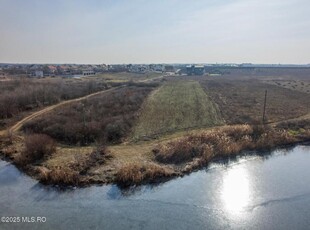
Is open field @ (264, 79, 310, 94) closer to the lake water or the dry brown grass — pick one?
the lake water

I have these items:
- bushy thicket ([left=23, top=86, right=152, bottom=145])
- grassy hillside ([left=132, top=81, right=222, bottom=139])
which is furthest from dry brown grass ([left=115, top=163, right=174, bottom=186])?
grassy hillside ([left=132, top=81, right=222, bottom=139])

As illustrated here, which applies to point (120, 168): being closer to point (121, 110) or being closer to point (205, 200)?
point (205, 200)

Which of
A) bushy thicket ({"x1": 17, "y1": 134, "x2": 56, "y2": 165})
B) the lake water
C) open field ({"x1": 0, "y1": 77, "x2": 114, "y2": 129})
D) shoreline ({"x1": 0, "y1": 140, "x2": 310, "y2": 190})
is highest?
open field ({"x1": 0, "y1": 77, "x2": 114, "y2": 129})

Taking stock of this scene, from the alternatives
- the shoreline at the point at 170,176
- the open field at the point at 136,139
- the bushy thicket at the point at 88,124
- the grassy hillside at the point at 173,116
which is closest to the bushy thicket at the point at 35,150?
the open field at the point at 136,139

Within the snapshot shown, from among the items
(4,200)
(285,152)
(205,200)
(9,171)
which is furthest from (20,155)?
(285,152)

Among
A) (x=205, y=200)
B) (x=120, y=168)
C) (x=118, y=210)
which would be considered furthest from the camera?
(x=120, y=168)

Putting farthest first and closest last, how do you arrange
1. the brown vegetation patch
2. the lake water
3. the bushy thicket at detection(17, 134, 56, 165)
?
the brown vegetation patch
the bushy thicket at detection(17, 134, 56, 165)
the lake water
